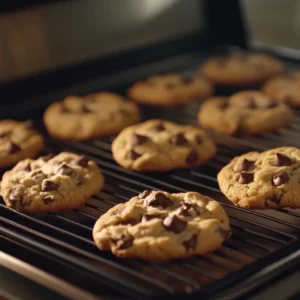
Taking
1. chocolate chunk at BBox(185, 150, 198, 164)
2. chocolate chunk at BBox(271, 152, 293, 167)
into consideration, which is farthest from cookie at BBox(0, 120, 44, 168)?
chocolate chunk at BBox(271, 152, 293, 167)

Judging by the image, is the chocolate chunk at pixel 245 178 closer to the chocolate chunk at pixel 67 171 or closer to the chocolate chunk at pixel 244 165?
the chocolate chunk at pixel 244 165

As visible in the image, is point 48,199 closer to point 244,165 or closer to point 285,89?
point 244,165

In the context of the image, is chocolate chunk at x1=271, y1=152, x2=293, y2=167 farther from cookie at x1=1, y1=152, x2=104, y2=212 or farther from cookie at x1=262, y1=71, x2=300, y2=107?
cookie at x1=262, y1=71, x2=300, y2=107

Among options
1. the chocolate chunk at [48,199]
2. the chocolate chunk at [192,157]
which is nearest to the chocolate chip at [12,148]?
the chocolate chunk at [48,199]

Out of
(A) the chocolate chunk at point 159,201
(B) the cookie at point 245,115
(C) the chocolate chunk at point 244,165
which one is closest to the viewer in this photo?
(A) the chocolate chunk at point 159,201

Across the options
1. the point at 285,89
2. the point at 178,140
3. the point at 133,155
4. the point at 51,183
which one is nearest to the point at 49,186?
the point at 51,183

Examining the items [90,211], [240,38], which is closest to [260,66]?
[240,38]

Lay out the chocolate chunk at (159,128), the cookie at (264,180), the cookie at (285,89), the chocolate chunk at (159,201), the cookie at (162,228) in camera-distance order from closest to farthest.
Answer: the cookie at (162,228) → the chocolate chunk at (159,201) → the cookie at (264,180) → the chocolate chunk at (159,128) → the cookie at (285,89)
